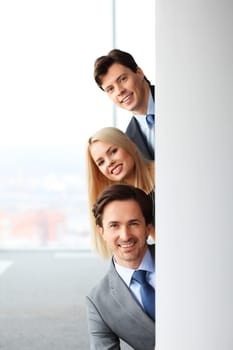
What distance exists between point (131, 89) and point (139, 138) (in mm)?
225

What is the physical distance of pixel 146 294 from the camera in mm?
2854

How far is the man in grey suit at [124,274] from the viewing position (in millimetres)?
2775

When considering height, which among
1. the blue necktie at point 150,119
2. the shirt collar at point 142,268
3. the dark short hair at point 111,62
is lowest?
the shirt collar at point 142,268

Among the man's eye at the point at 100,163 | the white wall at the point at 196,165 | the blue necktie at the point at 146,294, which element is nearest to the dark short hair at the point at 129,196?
the man's eye at the point at 100,163

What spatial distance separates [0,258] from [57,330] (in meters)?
2.43

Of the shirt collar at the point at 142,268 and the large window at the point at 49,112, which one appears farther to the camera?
the large window at the point at 49,112

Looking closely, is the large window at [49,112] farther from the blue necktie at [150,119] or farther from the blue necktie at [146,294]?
the blue necktie at [146,294]

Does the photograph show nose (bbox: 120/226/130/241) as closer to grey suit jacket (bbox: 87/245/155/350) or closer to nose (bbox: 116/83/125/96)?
grey suit jacket (bbox: 87/245/155/350)

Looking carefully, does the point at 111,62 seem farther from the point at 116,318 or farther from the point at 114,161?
the point at 116,318

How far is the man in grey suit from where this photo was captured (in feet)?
9.11

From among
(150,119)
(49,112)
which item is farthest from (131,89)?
(49,112)

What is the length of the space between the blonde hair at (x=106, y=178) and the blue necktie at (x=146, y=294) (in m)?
0.18

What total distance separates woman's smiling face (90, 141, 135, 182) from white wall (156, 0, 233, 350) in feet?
1.79

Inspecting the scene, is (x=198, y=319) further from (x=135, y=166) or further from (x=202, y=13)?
(x=202, y=13)
